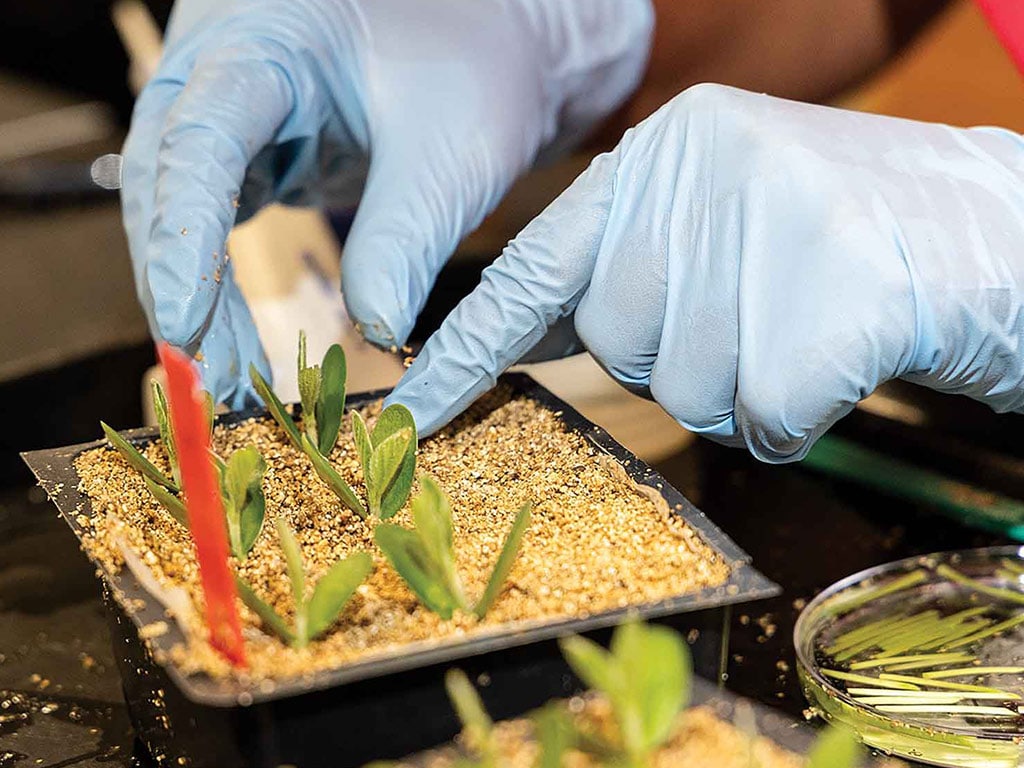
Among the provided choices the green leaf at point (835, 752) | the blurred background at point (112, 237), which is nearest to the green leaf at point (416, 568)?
the green leaf at point (835, 752)

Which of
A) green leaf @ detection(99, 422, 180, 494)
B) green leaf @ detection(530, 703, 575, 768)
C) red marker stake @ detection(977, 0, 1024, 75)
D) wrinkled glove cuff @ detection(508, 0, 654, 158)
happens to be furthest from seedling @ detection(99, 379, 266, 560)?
red marker stake @ detection(977, 0, 1024, 75)

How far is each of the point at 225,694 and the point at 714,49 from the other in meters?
1.35

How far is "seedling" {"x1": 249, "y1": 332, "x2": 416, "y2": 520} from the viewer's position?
2.83 ft

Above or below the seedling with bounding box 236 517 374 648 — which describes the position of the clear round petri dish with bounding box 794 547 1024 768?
below

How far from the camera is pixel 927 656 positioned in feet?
3.02

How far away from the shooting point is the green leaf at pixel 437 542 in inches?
27.6

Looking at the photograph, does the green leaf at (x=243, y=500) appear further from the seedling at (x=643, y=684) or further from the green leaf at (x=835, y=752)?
the green leaf at (x=835, y=752)

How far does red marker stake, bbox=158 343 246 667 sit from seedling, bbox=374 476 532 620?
0.11 meters

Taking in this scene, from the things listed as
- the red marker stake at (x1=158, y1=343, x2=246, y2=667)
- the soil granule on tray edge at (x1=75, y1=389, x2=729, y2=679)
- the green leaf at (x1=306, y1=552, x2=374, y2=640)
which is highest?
the red marker stake at (x1=158, y1=343, x2=246, y2=667)

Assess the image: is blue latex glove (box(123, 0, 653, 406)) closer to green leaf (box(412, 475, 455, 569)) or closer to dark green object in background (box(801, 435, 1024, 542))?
green leaf (box(412, 475, 455, 569))

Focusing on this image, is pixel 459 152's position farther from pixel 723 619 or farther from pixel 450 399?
pixel 723 619

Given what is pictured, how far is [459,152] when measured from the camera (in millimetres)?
1147

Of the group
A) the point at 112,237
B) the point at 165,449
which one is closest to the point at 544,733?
the point at 165,449

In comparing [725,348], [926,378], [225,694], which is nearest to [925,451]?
[926,378]
